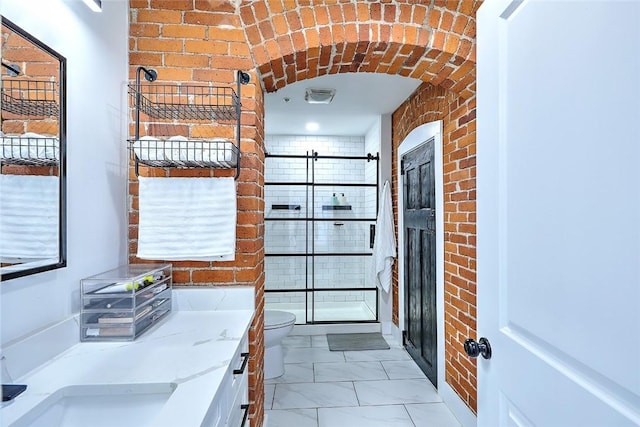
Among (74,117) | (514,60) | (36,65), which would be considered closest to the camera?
(514,60)

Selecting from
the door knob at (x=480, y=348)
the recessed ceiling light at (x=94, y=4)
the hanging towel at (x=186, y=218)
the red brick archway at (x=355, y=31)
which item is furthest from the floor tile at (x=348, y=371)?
the recessed ceiling light at (x=94, y=4)

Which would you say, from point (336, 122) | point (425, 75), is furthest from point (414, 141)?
point (336, 122)

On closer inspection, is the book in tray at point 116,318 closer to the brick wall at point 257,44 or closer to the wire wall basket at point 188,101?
the brick wall at point 257,44

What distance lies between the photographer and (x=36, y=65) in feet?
3.28

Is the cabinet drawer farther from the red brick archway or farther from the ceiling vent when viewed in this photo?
the ceiling vent

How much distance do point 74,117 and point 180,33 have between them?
67 centimetres

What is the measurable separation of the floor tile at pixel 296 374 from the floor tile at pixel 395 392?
395 mm

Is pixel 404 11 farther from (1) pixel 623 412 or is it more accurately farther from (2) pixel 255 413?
(2) pixel 255 413

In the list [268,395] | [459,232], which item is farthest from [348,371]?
[459,232]

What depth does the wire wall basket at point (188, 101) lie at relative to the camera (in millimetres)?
1534

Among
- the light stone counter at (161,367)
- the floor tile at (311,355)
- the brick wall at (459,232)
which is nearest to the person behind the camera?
the light stone counter at (161,367)

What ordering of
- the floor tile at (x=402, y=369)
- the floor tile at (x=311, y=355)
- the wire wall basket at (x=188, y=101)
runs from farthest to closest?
the floor tile at (x=311, y=355), the floor tile at (x=402, y=369), the wire wall basket at (x=188, y=101)

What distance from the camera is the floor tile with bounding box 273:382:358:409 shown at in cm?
221

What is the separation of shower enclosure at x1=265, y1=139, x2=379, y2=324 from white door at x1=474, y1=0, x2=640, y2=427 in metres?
2.86
